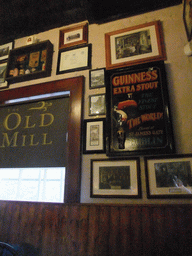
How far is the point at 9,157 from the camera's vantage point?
227 cm

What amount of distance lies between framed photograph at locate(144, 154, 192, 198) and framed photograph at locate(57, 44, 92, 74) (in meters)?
1.42

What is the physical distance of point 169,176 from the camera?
1589 millimetres

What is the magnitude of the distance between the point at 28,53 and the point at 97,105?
1502 mm

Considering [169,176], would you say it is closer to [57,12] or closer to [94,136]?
[94,136]

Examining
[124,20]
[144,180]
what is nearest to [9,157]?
[144,180]

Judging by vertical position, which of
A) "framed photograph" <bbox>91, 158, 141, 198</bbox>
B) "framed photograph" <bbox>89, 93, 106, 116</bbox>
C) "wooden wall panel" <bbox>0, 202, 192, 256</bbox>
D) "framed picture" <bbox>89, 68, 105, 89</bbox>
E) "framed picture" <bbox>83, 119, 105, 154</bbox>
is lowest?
"wooden wall panel" <bbox>0, 202, 192, 256</bbox>

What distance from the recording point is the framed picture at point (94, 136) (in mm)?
1878

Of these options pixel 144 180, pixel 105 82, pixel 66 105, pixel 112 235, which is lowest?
pixel 112 235

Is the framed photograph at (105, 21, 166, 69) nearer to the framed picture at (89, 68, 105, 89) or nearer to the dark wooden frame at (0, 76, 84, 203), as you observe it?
the framed picture at (89, 68, 105, 89)

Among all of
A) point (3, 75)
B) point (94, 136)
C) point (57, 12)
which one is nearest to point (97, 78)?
point (94, 136)

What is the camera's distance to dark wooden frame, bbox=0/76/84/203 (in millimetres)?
1814

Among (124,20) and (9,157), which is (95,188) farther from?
(124,20)

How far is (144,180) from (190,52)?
137 cm

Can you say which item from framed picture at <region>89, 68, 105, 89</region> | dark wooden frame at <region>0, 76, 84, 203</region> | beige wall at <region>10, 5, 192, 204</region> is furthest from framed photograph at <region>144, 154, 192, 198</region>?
framed picture at <region>89, 68, 105, 89</region>
